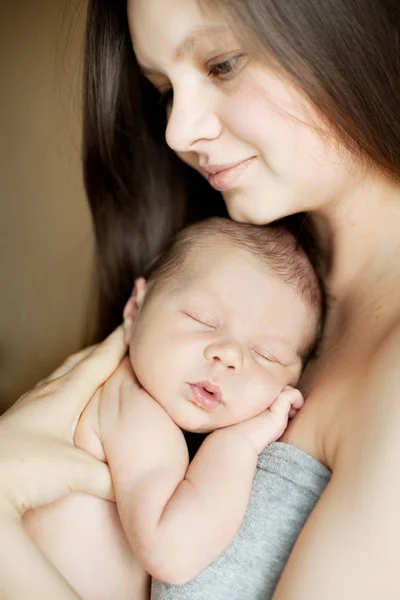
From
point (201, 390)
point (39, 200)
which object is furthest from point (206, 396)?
point (39, 200)

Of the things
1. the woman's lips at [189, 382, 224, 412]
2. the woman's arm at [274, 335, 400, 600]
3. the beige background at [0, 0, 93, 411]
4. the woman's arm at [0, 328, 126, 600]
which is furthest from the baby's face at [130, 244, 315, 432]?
the beige background at [0, 0, 93, 411]

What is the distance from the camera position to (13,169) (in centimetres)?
278

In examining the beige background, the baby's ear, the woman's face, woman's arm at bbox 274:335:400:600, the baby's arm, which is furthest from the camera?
the beige background

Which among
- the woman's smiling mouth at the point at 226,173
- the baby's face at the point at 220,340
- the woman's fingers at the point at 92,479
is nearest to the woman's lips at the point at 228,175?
the woman's smiling mouth at the point at 226,173

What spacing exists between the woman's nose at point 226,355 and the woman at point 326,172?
0.42ft

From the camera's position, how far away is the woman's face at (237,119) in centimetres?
111

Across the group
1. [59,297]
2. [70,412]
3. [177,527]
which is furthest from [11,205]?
[177,527]

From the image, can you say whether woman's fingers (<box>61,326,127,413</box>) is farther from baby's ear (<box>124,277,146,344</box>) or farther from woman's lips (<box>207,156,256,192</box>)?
woman's lips (<box>207,156,256,192</box>)

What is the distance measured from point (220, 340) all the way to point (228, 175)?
0.29 metres

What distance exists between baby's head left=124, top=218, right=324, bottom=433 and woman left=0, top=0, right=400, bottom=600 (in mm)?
61

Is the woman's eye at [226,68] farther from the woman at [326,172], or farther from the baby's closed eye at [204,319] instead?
the baby's closed eye at [204,319]

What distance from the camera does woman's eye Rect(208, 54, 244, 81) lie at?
1.12 meters

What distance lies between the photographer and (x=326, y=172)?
1206mm

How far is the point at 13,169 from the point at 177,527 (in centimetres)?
206
